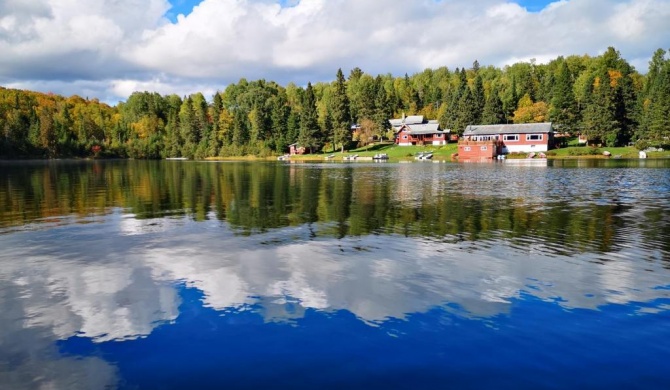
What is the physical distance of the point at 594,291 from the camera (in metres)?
11.9

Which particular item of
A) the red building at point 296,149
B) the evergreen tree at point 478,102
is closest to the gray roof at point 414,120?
the evergreen tree at point 478,102

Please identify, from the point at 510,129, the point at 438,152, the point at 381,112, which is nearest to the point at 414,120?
the point at 381,112

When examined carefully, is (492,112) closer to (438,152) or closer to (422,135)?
(438,152)

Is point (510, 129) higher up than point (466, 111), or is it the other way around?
point (466, 111)

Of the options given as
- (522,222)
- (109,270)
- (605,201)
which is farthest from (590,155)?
(109,270)

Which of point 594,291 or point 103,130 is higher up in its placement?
point 103,130

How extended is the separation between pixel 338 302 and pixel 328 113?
122130 millimetres

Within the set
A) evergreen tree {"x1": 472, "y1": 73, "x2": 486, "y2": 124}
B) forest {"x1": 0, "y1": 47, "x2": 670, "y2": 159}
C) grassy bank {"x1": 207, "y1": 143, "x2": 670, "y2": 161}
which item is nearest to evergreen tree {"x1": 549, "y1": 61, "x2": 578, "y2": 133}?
forest {"x1": 0, "y1": 47, "x2": 670, "y2": 159}

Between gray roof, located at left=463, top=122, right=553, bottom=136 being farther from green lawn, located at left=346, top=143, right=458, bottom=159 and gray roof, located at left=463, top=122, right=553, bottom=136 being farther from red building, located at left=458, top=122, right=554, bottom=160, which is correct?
green lawn, located at left=346, top=143, right=458, bottom=159

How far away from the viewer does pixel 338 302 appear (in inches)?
444

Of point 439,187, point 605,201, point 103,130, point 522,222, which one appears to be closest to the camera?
point 522,222

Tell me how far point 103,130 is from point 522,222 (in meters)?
178

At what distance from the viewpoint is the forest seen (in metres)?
100

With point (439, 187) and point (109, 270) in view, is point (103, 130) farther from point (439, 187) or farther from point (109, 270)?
point (109, 270)
